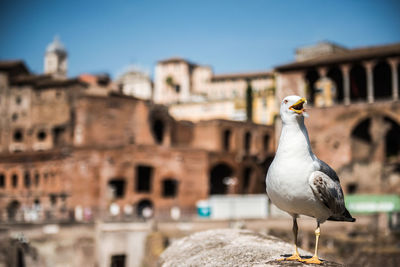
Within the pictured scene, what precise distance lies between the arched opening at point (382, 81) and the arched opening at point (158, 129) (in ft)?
67.7

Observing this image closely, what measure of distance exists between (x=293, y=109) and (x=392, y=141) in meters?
46.9

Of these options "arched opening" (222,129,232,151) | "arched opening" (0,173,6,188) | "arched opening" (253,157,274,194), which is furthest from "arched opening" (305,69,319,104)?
"arched opening" (0,173,6,188)

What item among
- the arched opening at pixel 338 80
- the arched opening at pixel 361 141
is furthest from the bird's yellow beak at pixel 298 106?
the arched opening at pixel 338 80

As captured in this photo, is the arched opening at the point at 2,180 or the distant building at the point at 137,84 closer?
the arched opening at the point at 2,180

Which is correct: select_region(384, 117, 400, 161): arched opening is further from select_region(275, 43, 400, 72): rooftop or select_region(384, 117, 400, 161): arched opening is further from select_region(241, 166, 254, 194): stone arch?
select_region(241, 166, 254, 194): stone arch

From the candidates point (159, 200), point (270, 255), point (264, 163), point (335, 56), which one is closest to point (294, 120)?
point (270, 255)

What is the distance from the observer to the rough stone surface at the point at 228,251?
6508 mm

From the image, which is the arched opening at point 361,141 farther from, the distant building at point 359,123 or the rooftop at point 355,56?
the rooftop at point 355,56

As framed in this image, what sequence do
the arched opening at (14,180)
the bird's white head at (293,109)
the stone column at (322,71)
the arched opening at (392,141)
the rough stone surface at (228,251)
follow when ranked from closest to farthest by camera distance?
1. the bird's white head at (293,109)
2. the rough stone surface at (228,251)
3. the arched opening at (392,141)
4. the stone column at (322,71)
5. the arched opening at (14,180)

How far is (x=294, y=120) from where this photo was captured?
6.21 m

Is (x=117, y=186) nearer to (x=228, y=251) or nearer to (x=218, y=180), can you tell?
(x=218, y=180)

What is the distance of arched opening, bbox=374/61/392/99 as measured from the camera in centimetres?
5387

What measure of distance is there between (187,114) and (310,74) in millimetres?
32975

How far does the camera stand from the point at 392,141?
165ft
